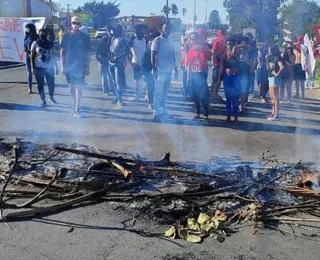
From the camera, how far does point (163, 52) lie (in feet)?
26.7

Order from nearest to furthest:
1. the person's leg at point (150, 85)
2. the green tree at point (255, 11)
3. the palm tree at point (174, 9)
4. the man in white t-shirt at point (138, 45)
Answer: the green tree at point (255, 11) < the palm tree at point (174, 9) < the person's leg at point (150, 85) < the man in white t-shirt at point (138, 45)

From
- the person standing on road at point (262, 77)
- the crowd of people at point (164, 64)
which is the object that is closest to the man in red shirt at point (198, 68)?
the crowd of people at point (164, 64)

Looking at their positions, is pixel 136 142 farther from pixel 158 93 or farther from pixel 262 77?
pixel 262 77

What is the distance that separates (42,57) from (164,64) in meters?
2.57

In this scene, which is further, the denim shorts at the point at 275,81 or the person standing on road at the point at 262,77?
the person standing on road at the point at 262,77

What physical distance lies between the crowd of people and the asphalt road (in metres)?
0.40

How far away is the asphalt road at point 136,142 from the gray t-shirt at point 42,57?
0.88m

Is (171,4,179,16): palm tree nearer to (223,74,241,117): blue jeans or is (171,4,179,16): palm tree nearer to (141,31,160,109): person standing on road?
(141,31,160,109): person standing on road

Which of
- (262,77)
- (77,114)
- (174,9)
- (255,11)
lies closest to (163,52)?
(174,9)

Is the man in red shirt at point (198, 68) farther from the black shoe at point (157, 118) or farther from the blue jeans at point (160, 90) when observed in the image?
the black shoe at point (157, 118)

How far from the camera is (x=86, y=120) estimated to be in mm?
8203

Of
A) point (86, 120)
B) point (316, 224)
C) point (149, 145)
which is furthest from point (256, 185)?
point (86, 120)

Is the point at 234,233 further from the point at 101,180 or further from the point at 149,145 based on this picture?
the point at 149,145

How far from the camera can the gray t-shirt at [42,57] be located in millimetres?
9000
